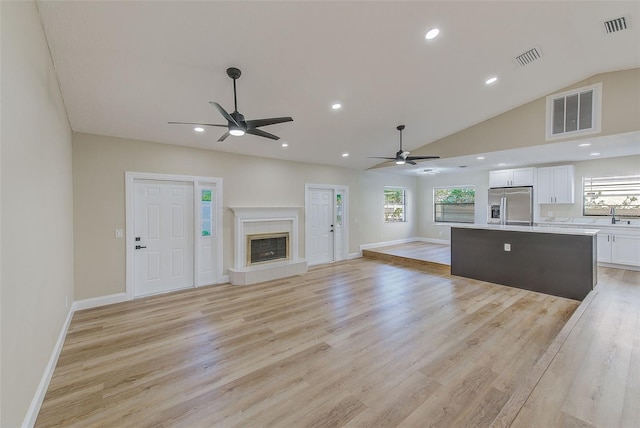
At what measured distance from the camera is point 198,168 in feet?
16.2

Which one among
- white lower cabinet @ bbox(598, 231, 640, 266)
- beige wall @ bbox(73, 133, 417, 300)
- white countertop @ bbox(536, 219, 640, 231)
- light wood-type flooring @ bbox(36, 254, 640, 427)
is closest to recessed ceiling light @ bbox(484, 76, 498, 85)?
light wood-type flooring @ bbox(36, 254, 640, 427)

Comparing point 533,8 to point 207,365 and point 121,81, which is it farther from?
point 207,365

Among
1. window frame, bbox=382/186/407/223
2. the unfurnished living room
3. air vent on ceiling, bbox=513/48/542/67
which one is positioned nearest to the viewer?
the unfurnished living room

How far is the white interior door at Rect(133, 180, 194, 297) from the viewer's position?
4.42 metres

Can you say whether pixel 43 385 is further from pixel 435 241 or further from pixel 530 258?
pixel 435 241

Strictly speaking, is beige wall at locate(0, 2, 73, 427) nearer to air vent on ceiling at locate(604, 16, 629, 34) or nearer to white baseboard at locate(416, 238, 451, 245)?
air vent on ceiling at locate(604, 16, 629, 34)

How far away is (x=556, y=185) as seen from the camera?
6.54m

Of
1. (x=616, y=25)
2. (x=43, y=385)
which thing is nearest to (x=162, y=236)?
(x=43, y=385)

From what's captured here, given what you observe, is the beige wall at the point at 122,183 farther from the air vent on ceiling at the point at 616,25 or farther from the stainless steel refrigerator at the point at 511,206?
the air vent on ceiling at the point at 616,25

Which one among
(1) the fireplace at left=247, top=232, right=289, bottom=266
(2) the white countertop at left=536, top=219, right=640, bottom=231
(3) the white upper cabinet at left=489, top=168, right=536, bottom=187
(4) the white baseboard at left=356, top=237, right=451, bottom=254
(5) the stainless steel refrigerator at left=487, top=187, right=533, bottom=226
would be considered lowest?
(4) the white baseboard at left=356, top=237, right=451, bottom=254

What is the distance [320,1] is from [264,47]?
0.72m

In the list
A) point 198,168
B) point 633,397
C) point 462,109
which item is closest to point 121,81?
point 198,168

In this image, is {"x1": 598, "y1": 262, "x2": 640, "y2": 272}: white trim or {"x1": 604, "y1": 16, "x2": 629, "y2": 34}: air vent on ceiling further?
{"x1": 598, "y1": 262, "x2": 640, "y2": 272}: white trim

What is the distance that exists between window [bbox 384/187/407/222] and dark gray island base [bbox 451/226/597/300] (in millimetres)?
3241
